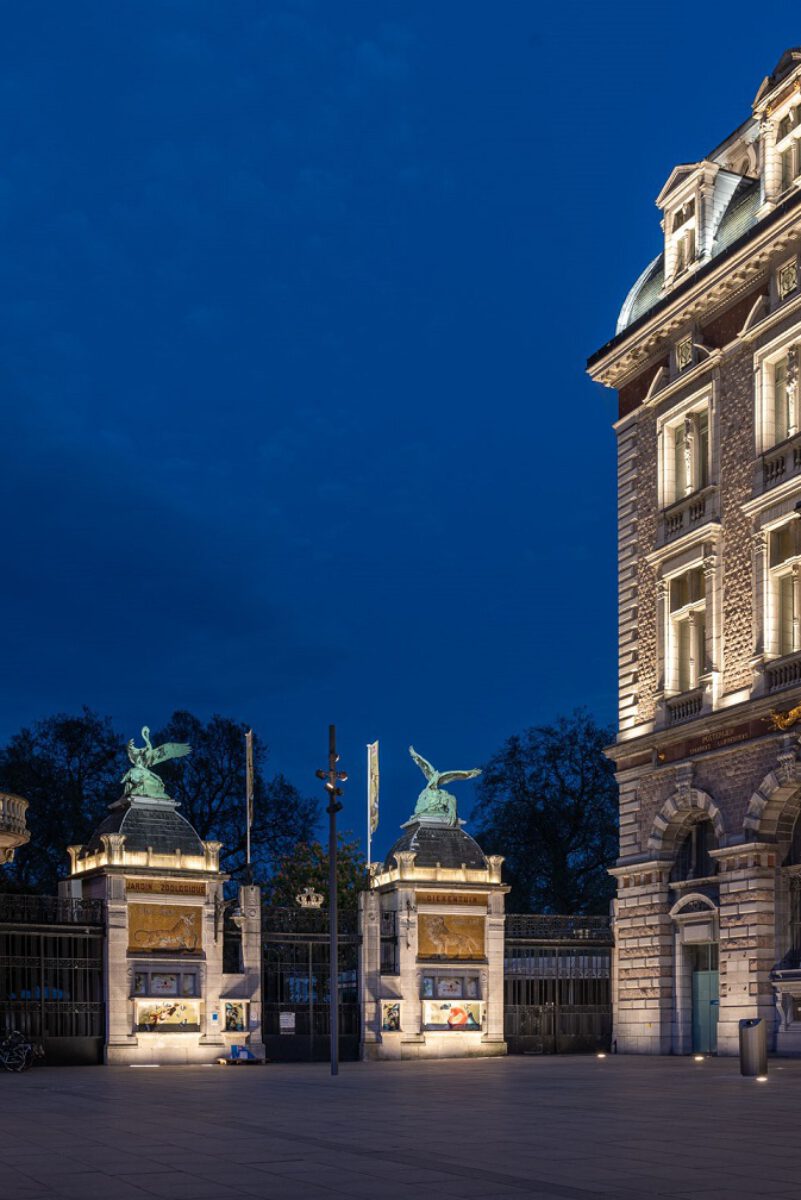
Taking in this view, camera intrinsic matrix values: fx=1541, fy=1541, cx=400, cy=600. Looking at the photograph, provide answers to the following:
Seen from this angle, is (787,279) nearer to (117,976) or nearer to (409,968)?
(409,968)

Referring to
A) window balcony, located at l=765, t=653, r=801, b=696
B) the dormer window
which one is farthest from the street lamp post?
the dormer window

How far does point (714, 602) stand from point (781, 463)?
4.53 metres

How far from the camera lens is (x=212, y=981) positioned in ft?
143

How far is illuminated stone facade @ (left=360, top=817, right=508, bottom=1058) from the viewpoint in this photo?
44594 mm

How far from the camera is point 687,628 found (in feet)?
148

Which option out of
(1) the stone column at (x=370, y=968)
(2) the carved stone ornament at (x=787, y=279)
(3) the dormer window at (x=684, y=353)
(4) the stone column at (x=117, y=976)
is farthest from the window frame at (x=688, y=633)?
(4) the stone column at (x=117, y=976)

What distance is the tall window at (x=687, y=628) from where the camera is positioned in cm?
4444

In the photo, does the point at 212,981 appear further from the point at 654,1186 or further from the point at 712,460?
the point at 654,1186

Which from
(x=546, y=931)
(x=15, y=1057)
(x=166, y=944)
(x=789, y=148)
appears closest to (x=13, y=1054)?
Result: (x=15, y=1057)

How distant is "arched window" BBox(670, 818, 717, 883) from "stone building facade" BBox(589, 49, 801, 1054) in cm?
6

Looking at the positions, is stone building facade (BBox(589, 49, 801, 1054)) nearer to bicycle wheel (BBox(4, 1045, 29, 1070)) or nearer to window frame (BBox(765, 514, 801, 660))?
window frame (BBox(765, 514, 801, 660))

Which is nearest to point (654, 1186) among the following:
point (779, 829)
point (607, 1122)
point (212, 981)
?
point (607, 1122)

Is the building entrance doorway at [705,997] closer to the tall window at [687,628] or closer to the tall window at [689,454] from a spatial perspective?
the tall window at [687,628]

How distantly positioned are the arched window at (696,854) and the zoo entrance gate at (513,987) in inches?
175
